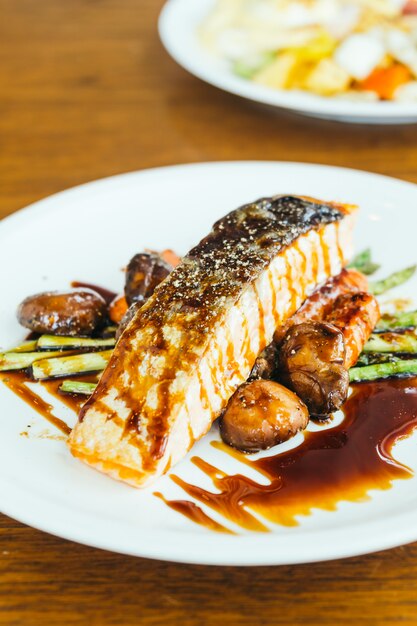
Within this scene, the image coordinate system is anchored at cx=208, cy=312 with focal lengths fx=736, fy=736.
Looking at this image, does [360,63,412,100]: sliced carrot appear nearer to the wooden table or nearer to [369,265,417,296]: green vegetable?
the wooden table

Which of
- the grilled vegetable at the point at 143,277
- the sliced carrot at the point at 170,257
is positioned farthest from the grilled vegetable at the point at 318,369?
the sliced carrot at the point at 170,257

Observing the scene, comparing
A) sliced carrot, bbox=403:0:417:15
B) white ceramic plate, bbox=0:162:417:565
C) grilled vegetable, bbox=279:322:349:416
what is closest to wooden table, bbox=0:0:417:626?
white ceramic plate, bbox=0:162:417:565

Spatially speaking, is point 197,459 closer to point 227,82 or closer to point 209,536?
point 209,536

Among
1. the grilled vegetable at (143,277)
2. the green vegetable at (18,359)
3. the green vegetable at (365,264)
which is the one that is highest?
the green vegetable at (365,264)

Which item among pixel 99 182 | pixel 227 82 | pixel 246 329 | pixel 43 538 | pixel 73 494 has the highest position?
pixel 227 82

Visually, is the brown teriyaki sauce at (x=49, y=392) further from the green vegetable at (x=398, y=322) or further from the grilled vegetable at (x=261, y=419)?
the green vegetable at (x=398, y=322)

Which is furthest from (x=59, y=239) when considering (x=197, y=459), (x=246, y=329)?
(x=197, y=459)

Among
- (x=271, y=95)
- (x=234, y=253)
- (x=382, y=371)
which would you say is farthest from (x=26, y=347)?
(x=271, y=95)
